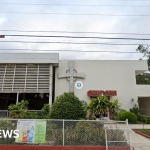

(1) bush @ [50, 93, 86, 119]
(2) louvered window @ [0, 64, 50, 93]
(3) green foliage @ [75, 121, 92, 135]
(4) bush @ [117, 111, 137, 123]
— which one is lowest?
(4) bush @ [117, 111, 137, 123]

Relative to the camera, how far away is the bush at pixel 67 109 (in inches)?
323

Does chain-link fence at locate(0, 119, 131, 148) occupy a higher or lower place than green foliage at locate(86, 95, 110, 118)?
lower

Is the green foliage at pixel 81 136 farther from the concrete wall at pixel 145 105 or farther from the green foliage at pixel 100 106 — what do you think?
the concrete wall at pixel 145 105

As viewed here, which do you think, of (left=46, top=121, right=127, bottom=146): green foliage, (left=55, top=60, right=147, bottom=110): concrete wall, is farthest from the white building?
(left=46, top=121, right=127, bottom=146): green foliage

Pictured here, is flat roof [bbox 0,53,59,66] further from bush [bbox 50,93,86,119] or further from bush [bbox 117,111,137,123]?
bush [bbox 117,111,137,123]

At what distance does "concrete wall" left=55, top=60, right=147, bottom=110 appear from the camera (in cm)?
1611

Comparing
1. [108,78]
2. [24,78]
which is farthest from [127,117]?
[24,78]

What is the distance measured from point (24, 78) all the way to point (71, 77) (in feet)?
17.9

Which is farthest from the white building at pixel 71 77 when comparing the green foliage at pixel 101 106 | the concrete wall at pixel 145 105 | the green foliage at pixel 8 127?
the green foliage at pixel 8 127

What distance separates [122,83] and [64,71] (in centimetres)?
727

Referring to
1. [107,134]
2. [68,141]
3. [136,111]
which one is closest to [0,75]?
[68,141]

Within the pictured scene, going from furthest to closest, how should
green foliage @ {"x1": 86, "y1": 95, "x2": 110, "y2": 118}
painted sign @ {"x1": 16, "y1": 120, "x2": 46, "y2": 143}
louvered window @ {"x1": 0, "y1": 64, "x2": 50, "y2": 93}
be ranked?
louvered window @ {"x1": 0, "y1": 64, "x2": 50, "y2": 93}
green foliage @ {"x1": 86, "y1": 95, "x2": 110, "y2": 118}
painted sign @ {"x1": 16, "y1": 120, "x2": 46, "y2": 143}

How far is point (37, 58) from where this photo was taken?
1563 cm

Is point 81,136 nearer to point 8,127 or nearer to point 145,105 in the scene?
point 8,127
